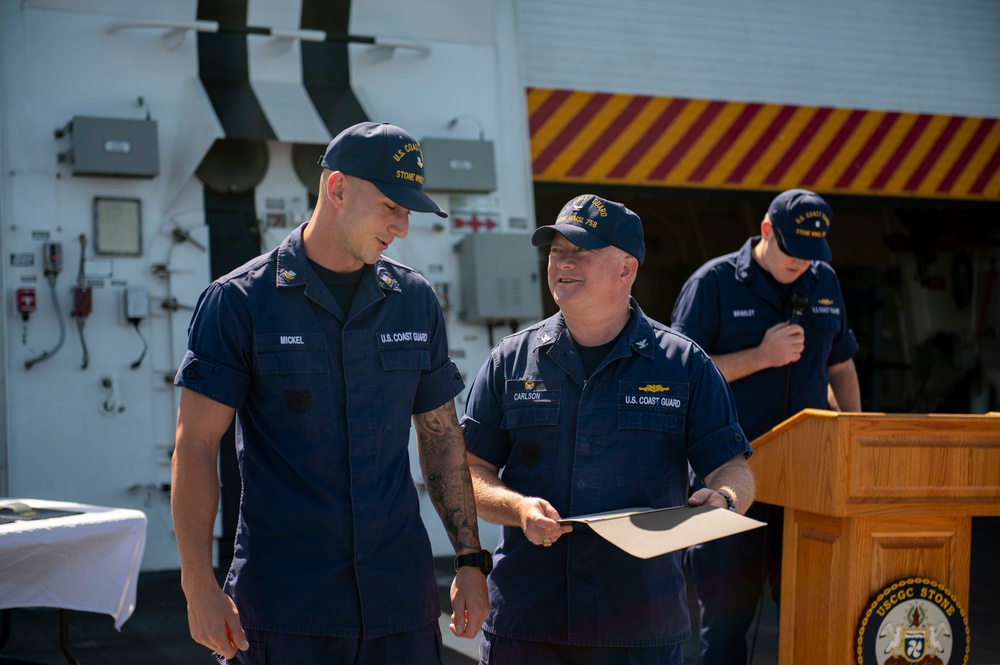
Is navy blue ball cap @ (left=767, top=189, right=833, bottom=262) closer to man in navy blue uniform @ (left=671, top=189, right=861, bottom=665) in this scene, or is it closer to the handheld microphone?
man in navy blue uniform @ (left=671, top=189, right=861, bottom=665)

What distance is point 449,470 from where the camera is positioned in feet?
9.30

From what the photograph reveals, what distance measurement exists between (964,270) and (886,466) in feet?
26.9

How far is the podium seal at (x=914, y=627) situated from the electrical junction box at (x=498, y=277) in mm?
3928

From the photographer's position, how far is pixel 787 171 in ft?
27.1

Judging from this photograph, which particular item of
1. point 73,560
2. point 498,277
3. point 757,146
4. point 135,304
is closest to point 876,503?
point 73,560

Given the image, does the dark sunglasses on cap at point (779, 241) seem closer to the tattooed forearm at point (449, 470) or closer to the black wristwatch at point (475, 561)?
the tattooed forearm at point (449, 470)

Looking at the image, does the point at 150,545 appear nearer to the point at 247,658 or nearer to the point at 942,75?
the point at 247,658

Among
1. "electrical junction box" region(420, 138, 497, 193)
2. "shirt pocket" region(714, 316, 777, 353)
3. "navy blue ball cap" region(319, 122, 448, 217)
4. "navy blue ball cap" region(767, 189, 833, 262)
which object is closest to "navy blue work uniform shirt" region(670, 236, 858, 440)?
"shirt pocket" region(714, 316, 777, 353)

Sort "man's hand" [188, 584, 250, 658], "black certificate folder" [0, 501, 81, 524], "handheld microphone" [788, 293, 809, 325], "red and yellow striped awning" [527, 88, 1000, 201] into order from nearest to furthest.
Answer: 1. "man's hand" [188, 584, 250, 658]
2. "black certificate folder" [0, 501, 81, 524]
3. "handheld microphone" [788, 293, 809, 325]
4. "red and yellow striped awning" [527, 88, 1000, 201]

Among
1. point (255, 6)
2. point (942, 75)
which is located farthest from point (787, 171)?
point (255, 6)

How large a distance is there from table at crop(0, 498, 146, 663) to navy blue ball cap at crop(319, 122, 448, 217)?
207 centimetres

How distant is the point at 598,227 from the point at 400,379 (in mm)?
703

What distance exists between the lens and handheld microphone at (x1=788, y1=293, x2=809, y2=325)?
4.22 meters

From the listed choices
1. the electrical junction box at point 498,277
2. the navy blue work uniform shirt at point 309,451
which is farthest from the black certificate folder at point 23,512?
the electrical junction box at point 498,277
